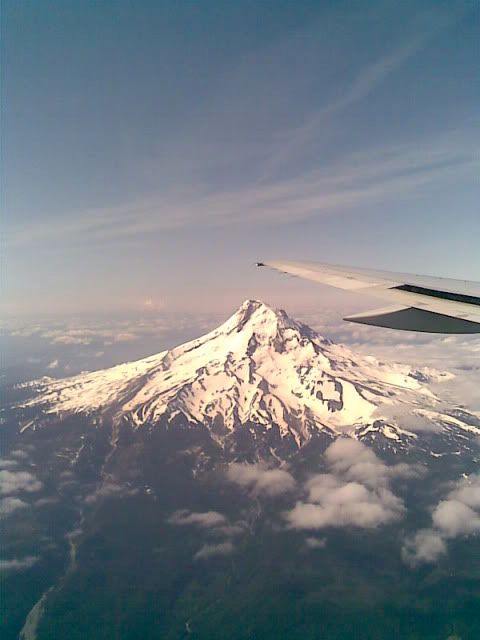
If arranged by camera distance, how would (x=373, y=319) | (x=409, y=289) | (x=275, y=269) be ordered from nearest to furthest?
(x=373, y=319), (x=409, y=289), (x=275, y=269)

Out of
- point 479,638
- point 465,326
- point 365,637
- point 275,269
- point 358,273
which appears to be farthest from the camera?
point 365,637

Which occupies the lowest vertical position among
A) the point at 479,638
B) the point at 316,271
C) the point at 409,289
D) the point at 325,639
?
the point at 325,639

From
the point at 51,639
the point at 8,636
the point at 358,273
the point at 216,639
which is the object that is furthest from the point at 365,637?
the point at 358,273

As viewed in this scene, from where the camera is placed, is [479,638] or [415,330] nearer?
[415,330]

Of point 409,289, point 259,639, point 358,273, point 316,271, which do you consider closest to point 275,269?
point 316,271

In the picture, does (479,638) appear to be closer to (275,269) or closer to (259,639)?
(259,639)

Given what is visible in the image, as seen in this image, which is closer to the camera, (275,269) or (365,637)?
(275,269)

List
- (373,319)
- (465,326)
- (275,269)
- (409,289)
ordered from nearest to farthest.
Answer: (465,326)
(373,319)
(409,289)
(275,269)

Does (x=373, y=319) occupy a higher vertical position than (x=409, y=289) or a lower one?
lower

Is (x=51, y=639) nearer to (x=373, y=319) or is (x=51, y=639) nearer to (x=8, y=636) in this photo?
(x=8, y=636)
